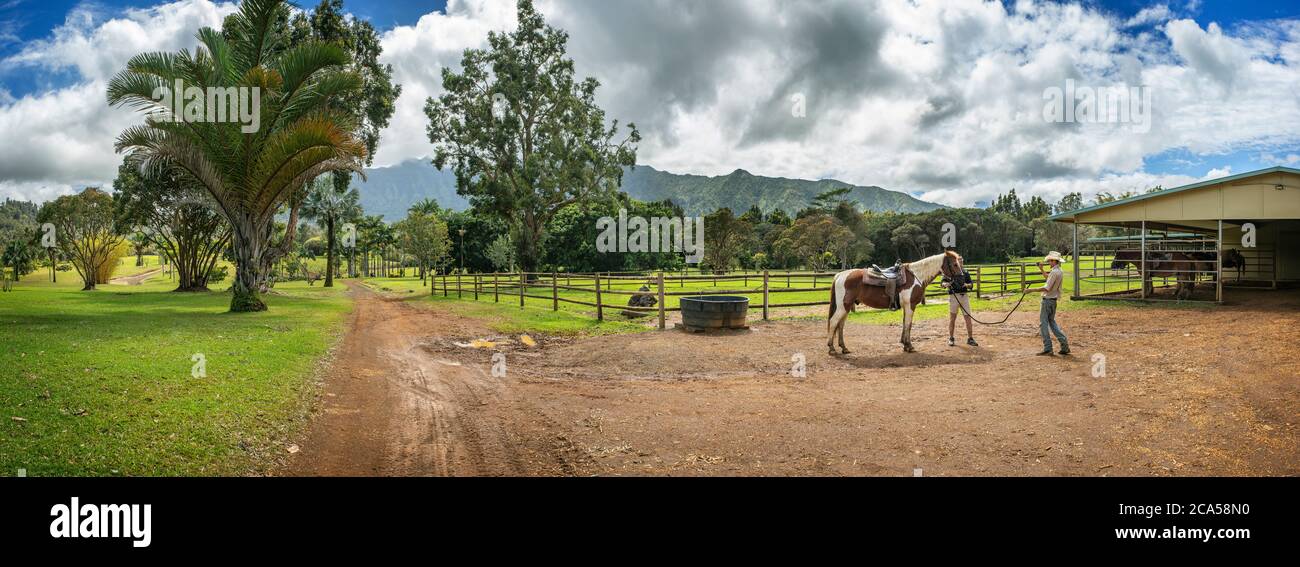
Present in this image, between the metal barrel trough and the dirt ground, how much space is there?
45.9 inches

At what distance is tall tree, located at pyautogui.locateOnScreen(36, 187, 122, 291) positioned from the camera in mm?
30250

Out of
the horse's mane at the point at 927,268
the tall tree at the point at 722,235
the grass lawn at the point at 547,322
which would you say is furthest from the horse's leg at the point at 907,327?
the tall tree at the point at 722,235

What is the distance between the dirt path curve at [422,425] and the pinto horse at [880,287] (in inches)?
227

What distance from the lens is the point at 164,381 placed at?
605 centimetres

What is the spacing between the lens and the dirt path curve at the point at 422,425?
451cm

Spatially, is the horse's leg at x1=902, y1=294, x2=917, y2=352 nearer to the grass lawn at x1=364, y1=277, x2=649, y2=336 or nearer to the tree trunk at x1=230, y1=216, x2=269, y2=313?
the grass lawn at x1=364, y1=277, x2=649, y2=336

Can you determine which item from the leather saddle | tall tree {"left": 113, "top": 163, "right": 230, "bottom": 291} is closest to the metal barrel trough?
the leather saddle

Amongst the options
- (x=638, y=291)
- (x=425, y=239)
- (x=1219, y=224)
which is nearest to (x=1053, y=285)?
(x=638, y=291)

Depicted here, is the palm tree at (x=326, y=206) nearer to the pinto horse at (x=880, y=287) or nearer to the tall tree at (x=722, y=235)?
the tall tree at (x=722, y=235)

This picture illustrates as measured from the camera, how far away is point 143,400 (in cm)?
531

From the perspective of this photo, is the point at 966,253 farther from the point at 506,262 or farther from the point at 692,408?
the point at 692,408

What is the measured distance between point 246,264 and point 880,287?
Result: 16.1 metres
